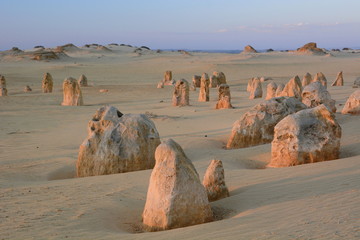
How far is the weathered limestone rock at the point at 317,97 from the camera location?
1260cm

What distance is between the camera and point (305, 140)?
26.2 ft

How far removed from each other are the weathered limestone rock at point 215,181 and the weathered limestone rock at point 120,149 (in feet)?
8.41

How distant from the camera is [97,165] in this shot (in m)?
8.38

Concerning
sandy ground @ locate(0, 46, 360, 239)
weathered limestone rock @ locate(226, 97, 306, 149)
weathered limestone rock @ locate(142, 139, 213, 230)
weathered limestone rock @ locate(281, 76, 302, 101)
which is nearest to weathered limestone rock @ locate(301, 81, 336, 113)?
sandy ground @ locate(0, 46, 360, 239)

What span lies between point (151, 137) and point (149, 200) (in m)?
3.32

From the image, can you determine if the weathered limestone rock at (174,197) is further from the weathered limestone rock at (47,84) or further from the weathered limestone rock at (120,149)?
the weathered limestone rock at (47,84)

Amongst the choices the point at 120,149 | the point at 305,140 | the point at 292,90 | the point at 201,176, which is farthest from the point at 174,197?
the point at 292,90

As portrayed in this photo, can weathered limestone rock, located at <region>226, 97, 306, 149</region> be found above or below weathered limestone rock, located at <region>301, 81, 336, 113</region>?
below

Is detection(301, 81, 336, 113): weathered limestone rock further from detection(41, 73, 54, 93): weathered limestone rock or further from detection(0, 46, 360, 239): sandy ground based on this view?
detection(41, 73, 54, 93): weathered limestone rock

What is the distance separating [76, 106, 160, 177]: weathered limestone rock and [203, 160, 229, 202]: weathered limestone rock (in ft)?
8.41

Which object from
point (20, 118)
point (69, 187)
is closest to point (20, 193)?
point (69, 187)

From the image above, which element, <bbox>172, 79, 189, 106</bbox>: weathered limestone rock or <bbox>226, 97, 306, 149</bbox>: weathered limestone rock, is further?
<bbox>172, 79, 189, 106</bbox>: weathered limestone rock

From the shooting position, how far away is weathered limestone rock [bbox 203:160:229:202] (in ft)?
19.5

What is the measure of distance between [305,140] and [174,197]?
3746mm
